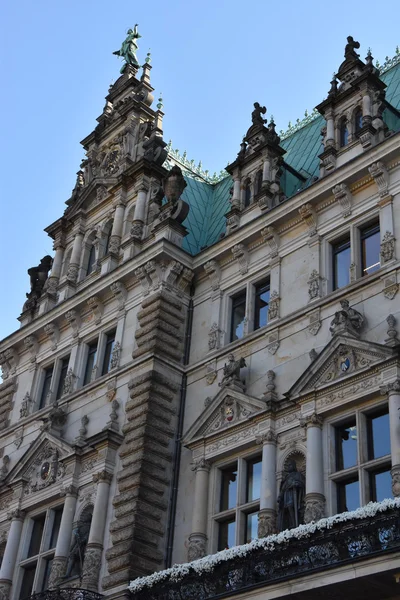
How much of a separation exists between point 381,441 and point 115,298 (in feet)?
36.4

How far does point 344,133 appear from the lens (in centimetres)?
2652

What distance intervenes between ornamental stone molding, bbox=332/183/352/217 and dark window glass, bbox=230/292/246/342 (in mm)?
3850

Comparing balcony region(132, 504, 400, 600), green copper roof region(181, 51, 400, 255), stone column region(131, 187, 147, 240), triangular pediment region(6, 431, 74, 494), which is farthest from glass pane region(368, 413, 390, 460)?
stone column region(131, 187, 147, 240)

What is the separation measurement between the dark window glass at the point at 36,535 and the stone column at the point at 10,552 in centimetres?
37

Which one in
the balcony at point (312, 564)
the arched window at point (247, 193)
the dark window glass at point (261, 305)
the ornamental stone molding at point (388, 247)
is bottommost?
the balcony at point (312, 564)

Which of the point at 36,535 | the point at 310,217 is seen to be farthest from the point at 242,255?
the point at 36,535

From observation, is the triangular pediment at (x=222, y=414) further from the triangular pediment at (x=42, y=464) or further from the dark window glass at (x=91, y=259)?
the dark window glass at (x=91, y=259)

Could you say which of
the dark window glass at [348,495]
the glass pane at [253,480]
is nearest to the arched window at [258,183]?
the glass pane at [253,480]

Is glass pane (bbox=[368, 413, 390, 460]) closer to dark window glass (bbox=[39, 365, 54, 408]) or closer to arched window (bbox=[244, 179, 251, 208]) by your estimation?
arched window (bbox=[244, 179, 251, 208])

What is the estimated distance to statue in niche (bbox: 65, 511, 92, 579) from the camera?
24078 mm

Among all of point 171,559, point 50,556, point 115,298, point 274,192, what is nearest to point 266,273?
point 274,192

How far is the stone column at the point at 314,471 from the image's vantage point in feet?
65.8

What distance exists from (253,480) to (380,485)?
155 inches

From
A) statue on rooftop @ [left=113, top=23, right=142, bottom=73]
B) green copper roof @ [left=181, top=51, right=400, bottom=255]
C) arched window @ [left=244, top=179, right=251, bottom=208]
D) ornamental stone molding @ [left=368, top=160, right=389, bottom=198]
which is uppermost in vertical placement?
statue on rooftop @ [left=113, top=23, right=142, bottom=73]
